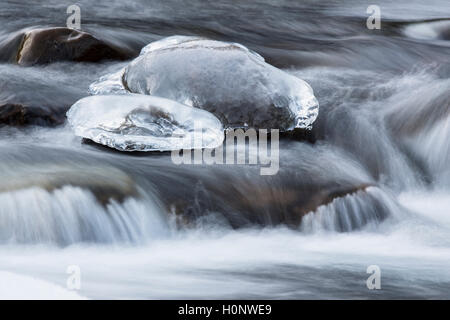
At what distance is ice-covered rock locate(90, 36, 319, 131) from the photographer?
589 centimetres

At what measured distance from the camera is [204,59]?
6.05 metres

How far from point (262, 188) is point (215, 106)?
36.1 inches

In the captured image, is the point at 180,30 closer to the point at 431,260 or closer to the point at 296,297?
the point at 431,260

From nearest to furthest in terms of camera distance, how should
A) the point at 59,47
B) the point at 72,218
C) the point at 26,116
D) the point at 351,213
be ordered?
the point at 72,218
the point at 351,213
the point at 26,116
the point at 59,47

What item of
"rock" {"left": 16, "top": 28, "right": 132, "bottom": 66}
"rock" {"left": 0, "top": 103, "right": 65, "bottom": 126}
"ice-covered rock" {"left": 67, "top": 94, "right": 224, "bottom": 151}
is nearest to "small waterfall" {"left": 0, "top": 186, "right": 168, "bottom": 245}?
"ice-covered rock" {"left": 67, "top": 94, "right": 224, "bottom": 151}

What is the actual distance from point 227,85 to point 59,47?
1536 millimetres

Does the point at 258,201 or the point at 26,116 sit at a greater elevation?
the point at 26,116

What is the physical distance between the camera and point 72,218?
4590 millimetres

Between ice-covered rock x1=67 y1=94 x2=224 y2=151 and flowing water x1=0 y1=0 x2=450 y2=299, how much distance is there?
97mm

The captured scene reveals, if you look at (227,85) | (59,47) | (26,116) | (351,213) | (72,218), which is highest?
(59,47)

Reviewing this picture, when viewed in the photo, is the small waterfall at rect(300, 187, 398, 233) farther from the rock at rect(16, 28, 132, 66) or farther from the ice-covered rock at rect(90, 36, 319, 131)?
the rock at rect(16, 28, 132, 66)

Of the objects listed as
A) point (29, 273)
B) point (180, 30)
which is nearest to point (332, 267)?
point (29, 273)

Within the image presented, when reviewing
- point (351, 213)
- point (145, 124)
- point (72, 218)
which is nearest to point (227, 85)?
point (145, 124)

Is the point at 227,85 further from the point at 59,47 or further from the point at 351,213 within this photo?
the point at 59,47
